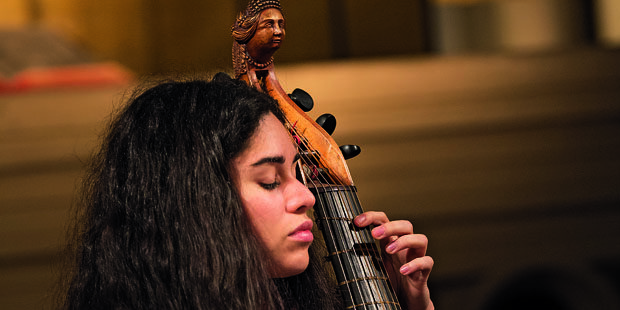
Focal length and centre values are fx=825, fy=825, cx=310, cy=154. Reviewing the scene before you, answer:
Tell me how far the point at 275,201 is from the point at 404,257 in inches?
12.1

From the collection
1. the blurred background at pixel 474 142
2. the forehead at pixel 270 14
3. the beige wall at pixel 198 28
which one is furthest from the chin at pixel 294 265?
the beige wall at pixel 198 28

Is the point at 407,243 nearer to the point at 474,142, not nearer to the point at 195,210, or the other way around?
the point at 195,210

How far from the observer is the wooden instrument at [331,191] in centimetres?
114

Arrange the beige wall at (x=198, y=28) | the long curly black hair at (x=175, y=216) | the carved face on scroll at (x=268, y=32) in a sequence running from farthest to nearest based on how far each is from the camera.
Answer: the beige wall at (x=198, y=28) < the carved face on scroll at (x=268, y=32) < the long curly black hair at (x=175, y=216)

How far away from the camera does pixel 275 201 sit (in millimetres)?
1100

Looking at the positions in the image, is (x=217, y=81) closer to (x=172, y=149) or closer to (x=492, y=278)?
(x=172, y=149)

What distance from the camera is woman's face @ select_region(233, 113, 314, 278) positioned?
3.62ft

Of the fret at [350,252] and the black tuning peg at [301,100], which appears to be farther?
the black tuning peg at [301,100]

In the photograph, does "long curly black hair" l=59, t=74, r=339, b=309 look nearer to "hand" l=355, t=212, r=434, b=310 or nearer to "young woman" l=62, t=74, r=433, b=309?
"young woman" l=62, t=74, r=433, b=309

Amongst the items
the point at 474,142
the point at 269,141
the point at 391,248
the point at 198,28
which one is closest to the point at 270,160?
the point at 269,141

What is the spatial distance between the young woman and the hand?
0.48 ft

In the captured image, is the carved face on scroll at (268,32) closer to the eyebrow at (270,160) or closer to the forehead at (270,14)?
the forehead at (270,14)

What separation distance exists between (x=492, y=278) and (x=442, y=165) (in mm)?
490

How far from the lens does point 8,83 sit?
127 inches
